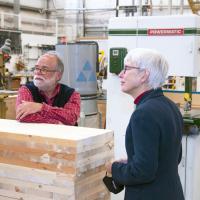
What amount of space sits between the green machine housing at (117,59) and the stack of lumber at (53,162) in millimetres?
1276

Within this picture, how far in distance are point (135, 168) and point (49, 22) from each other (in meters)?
12.0

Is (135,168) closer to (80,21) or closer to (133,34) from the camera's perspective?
(133,34)

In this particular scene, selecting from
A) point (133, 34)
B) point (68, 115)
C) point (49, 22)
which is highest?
point (49, 22)

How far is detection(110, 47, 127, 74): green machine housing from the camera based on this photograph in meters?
3.42

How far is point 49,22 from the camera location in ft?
43.3

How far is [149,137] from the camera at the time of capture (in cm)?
163

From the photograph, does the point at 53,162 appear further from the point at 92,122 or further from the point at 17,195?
the point at 92,122

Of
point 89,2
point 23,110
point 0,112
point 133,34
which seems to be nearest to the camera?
point 23,110

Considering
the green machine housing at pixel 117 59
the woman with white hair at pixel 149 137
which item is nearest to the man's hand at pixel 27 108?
the woman with white hair at pixel 149 137

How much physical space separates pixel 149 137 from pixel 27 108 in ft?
3.22

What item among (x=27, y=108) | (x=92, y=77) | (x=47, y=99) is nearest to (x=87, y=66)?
(x=92, y=77)

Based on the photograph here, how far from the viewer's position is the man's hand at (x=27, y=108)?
2377 millimetres

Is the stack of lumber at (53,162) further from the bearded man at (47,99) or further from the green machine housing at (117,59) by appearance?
the green machine housing at (117,59)

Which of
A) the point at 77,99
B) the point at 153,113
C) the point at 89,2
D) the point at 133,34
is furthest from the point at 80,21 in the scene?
the point at 153,113
